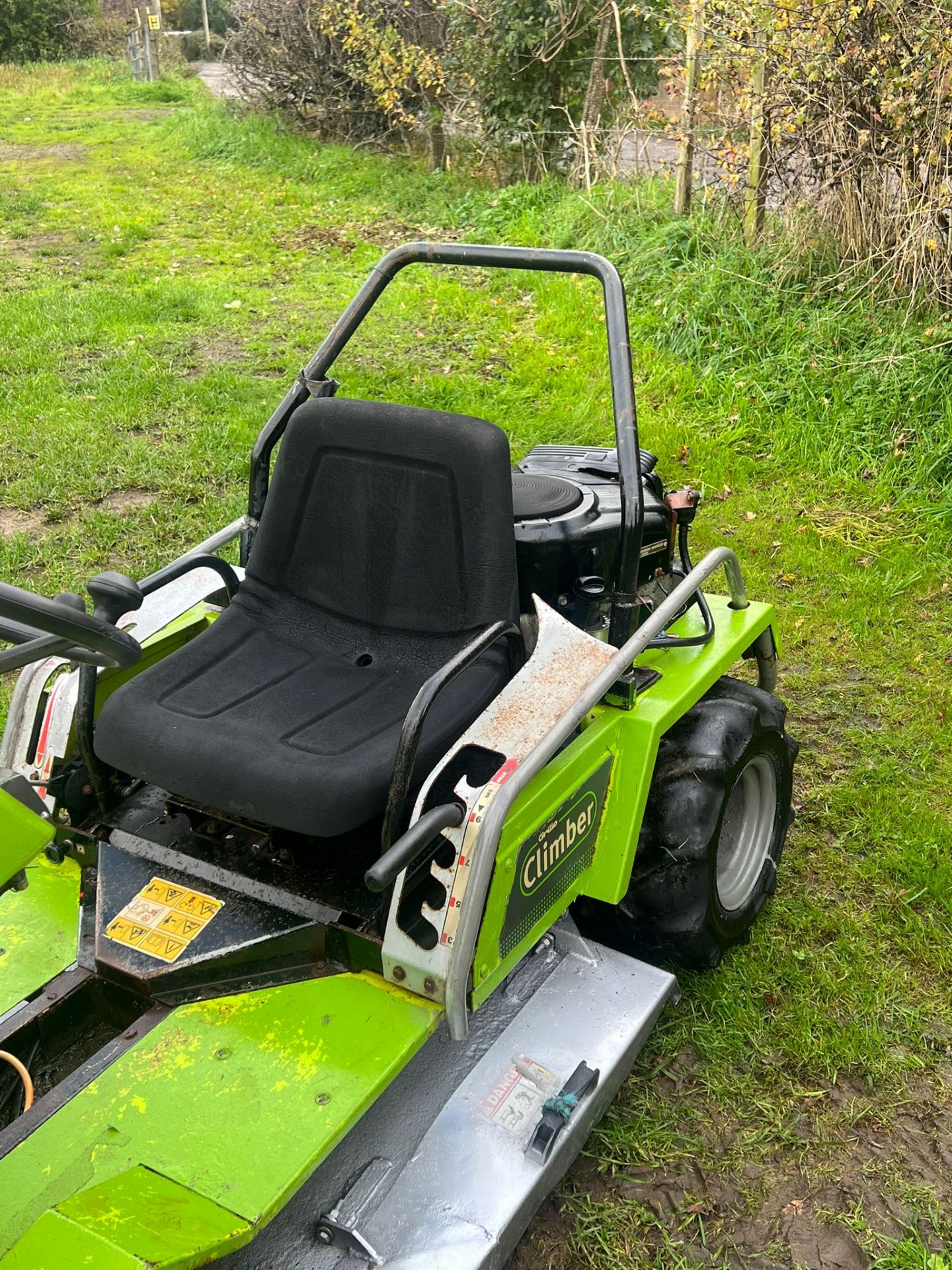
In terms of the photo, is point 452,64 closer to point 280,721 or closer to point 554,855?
point 280,721

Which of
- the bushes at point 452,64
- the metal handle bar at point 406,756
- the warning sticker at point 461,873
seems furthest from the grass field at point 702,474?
the metal handle bar at point 406,756

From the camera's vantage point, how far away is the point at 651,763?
2.21 metres

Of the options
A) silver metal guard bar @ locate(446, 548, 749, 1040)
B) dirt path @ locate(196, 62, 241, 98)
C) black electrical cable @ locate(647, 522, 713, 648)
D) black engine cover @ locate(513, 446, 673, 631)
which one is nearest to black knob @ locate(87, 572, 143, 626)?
silver metal guard bar @ locate(446, 548, 749, 1040)

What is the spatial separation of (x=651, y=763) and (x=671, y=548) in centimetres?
59

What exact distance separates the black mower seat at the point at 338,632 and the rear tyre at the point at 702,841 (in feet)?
1.39

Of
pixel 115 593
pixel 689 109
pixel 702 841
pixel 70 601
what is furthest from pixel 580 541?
pixel 689 109

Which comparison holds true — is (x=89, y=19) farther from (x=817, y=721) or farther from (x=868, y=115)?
(x=817, y=721)

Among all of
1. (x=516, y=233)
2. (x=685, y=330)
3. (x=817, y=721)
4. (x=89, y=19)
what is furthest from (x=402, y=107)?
(x=89, y=19)

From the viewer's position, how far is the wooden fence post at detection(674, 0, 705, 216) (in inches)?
202

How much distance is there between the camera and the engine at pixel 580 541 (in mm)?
2320

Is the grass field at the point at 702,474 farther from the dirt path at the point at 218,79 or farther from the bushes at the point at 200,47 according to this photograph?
the bushes at the point at 200,47

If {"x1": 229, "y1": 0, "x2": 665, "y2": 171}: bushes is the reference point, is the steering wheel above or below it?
below

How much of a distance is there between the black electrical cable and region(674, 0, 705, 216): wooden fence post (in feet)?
11.3

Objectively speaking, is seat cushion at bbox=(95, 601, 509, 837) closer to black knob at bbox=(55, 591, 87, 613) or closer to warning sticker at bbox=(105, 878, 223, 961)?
warning sticker at bbox=(105, 878, 223, 961)
